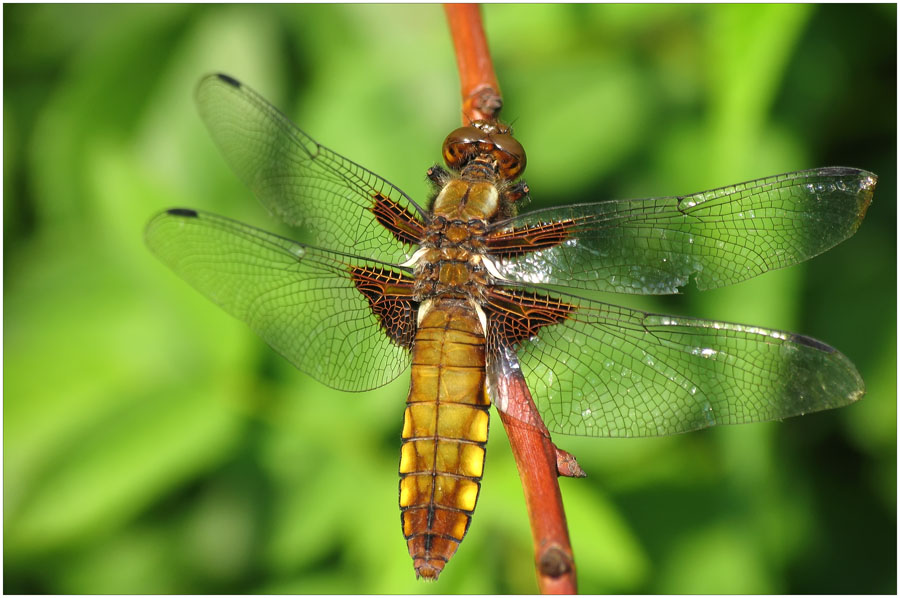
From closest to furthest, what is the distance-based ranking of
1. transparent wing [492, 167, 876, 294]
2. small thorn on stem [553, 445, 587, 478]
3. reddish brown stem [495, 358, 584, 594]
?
1. reddish brown stem [495, 358, 584, 594]
2. small thorn on stem [553, 445, 587, 478]
3. transparent wing [492, 167, 876, 294]

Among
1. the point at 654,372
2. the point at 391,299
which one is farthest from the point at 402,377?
the point at 654,372

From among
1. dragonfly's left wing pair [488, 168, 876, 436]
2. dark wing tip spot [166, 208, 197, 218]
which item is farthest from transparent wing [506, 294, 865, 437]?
dark wing tip spot [166, 208, 197, 218]

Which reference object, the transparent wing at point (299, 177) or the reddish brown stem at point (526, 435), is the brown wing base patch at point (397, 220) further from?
the reddish brown stem at point (526, 435)

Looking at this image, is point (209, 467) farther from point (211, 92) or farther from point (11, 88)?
point (11, 88)

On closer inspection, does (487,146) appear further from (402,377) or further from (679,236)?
(402,377)

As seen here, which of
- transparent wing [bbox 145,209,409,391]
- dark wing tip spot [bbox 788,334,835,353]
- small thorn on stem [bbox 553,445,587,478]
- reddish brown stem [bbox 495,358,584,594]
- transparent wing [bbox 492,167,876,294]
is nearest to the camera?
reddish brown stem [bbox 495,358,584,594]

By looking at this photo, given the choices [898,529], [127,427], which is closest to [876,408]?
[898,529]

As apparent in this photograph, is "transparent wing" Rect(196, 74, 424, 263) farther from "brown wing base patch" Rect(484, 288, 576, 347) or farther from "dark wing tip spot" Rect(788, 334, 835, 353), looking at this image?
"dark wing tip spot" Rect(788, 334, 835, 353)
